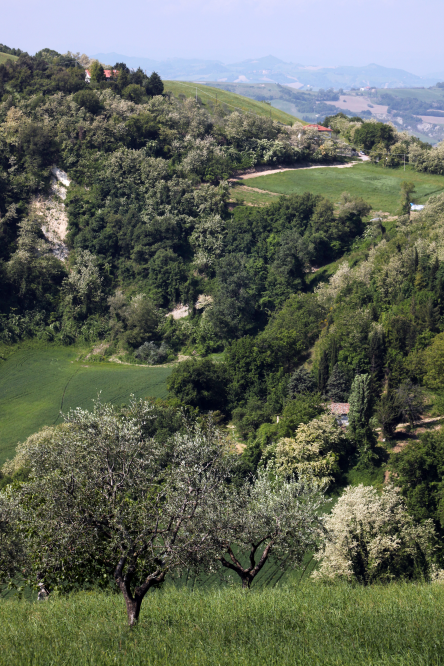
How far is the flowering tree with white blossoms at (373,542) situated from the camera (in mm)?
28203

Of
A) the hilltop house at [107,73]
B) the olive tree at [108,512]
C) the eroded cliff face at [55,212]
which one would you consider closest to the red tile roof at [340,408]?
the olive tree at [108,512]

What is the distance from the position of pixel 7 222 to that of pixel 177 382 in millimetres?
38944

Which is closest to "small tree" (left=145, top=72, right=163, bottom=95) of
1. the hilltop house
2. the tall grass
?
the hilltop house

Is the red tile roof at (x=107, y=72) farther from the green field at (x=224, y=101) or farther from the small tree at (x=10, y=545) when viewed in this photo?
the small tree at (x=10, y=545)

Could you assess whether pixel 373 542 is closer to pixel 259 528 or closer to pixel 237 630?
pixel 259 528

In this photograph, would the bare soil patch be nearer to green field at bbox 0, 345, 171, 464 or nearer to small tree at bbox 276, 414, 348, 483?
green field at bbox 0, 345, 171, 464

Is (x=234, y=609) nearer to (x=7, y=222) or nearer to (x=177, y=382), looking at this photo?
(x=177, y=382)

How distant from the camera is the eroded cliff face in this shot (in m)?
76.2

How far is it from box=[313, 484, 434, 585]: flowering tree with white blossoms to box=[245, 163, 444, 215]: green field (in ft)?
183

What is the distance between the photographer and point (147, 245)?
7388 centimetres

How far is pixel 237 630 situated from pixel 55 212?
73.4 meters

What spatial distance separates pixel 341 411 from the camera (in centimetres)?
4606

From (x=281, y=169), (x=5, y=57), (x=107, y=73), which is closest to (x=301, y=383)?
(x=281, y=169)

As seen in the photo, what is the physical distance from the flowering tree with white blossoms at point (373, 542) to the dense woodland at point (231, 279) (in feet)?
0.60
